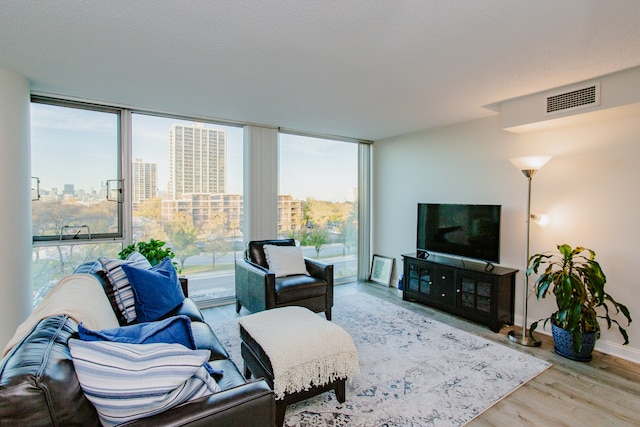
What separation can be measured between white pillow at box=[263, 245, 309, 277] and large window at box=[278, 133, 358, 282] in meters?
0.99

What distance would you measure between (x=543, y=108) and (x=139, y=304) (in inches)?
155

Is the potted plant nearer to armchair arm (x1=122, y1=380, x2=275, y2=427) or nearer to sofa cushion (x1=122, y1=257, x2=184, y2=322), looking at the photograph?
armchair arm (x1=122, y1=380, x2=275, y2=427)

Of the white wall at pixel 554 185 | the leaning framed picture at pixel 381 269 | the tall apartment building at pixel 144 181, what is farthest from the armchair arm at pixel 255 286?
the white wall at pixel 554 185

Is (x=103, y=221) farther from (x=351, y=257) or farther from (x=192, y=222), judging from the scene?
(x=351, y=257)

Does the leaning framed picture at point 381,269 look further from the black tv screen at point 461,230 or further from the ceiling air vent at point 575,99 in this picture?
the ceiling air vent at point 575,99

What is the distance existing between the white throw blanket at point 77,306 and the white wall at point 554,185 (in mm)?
4059

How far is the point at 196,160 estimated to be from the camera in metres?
4.24

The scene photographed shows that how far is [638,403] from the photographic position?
7.57ft

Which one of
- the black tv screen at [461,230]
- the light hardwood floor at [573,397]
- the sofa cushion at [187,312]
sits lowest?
the light hardwood floor at [573,397]

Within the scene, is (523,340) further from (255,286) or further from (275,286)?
(255,286)

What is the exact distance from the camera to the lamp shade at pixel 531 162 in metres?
3.12

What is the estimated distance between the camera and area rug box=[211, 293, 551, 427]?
216 cm

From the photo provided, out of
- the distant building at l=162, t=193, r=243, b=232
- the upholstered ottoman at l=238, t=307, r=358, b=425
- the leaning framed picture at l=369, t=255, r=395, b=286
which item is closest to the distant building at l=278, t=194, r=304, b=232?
the distant building at l=162, t=193, r=243, b=232

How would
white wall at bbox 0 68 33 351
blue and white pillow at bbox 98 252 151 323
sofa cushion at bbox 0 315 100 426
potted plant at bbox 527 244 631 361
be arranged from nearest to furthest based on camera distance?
1. sofa cushion at bbox 0 315 100 426
2. blue and white pillow at bbox 98 252 151 323
3. white wall at bbox 0 68 33 351
4. potted plant at bbox 527 244 631 361
